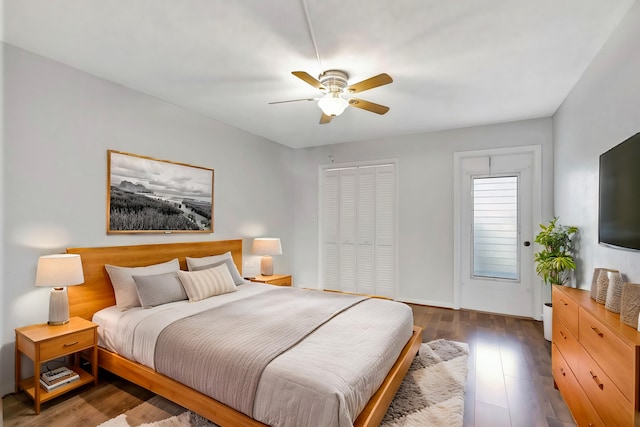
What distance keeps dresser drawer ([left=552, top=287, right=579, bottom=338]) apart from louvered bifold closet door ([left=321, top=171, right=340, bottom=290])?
134 inches

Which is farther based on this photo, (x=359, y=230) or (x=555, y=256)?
(x=359, y=230)

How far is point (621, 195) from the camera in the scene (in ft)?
6.17

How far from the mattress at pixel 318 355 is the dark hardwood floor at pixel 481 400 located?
31 centimetres

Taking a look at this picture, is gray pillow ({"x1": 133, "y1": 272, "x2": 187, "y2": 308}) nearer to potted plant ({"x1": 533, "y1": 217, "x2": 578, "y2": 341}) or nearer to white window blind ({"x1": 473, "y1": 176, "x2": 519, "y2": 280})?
potted plant ({"x1": 533, "y1": 217, "x2": 578, "y2": 341})

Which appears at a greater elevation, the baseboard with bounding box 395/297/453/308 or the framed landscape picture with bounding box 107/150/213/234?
the framed landscape picture with bounding box 107/150/213/234

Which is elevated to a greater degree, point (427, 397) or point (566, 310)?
point (566, 310)

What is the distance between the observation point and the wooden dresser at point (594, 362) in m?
1.36

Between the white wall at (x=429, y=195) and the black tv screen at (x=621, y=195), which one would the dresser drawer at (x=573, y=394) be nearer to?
the black tv screen at (x=621, y=195)

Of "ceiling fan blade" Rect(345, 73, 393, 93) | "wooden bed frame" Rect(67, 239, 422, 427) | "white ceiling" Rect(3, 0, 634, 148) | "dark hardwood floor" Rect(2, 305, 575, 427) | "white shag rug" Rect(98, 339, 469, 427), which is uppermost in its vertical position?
"white ceiling" Rect(3, 0, 634, 148)

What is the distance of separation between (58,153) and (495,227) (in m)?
5.06

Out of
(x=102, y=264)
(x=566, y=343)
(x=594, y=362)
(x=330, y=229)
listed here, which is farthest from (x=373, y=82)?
(x=330, y=229)

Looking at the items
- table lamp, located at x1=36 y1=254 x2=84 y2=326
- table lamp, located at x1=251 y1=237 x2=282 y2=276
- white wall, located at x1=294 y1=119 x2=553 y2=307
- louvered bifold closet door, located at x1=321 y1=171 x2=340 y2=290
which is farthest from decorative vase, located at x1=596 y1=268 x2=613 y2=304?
louvered bifold closet door, located at x1=321 y1=171 x2=340 y2=290

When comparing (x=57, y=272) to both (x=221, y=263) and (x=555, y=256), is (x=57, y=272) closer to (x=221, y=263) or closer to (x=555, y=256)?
(x=221, y=263)

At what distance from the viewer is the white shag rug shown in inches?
82.1
